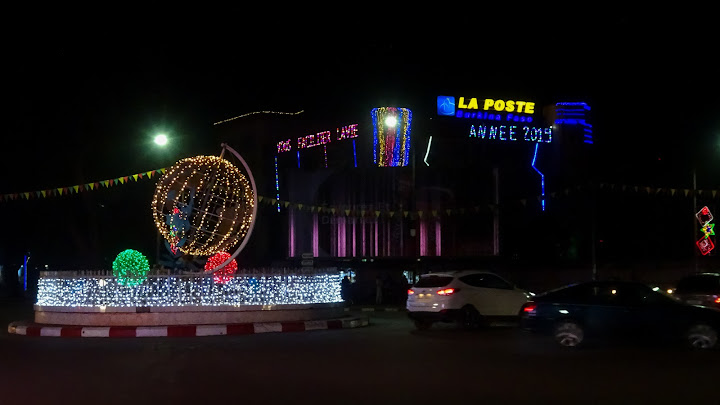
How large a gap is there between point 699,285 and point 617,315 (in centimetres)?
402

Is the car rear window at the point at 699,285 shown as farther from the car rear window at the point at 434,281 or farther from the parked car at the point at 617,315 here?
the car rear window at the point at 434,281

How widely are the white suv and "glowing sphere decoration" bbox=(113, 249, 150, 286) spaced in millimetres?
6757

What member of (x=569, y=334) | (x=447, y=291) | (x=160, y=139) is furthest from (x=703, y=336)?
(x=160, y=139)

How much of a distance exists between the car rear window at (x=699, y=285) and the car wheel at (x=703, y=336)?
304cm

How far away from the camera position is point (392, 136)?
42.5 m

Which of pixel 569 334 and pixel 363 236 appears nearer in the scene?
pixel 569 334

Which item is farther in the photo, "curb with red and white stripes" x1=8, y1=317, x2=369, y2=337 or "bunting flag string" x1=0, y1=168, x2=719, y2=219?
"bunting flag string" x1=0, y1=168, x2=719, y2=219

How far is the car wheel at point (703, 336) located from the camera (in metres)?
15.0

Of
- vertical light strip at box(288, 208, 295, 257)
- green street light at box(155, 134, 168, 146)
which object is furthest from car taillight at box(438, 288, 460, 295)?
vertical light strip at box(288, 208, 295, 257)

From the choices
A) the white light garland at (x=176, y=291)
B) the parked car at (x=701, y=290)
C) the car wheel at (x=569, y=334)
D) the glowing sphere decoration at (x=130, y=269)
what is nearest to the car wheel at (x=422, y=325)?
the white light garland at (x=176, y=291)

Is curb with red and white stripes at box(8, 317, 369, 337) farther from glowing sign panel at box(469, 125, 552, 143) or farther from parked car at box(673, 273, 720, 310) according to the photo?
glowing sign panel at box(469, 125, 552, 143)

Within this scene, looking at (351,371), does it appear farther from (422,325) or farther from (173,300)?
(173,300)

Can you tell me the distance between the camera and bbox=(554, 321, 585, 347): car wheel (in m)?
15.6

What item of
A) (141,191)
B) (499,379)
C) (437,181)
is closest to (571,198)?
(437,181)
